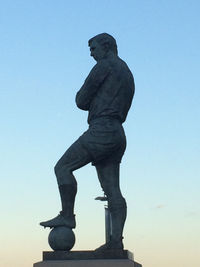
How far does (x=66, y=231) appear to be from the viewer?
398 inches

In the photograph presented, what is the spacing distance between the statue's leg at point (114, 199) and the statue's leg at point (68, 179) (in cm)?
41

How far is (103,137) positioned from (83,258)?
2.04m

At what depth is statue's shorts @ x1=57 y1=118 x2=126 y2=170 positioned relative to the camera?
34.3 ft

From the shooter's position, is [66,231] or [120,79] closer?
[66,231]

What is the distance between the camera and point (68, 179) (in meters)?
10.3

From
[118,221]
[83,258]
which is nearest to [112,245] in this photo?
[118,221]

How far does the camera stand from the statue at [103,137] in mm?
10328

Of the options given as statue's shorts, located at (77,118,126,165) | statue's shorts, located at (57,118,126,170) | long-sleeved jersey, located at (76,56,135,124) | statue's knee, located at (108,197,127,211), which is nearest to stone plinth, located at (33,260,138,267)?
statue's knee, located at (108,197,127,211)

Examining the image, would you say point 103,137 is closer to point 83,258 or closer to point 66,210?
point 66,210

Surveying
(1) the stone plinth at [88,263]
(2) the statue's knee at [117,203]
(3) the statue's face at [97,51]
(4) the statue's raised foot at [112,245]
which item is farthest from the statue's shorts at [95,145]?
(1) the stone plinth at [88,263]

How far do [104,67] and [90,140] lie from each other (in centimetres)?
132

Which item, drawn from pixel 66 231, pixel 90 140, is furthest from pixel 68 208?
pixel 90 140

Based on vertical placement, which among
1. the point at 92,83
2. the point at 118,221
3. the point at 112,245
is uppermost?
the point at 92,83

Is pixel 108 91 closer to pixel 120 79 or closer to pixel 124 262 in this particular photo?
pixel 120 79
